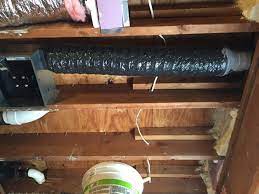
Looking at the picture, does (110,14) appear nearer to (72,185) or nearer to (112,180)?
(112,180)

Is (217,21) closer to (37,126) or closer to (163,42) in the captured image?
(163,42)

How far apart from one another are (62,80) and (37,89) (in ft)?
0.43

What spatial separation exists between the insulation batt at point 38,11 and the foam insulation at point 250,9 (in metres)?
0.38

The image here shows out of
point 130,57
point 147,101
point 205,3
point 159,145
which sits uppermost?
point 205,3

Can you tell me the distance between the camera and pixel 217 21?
2.52ft

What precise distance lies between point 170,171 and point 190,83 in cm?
61

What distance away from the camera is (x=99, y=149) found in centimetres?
123

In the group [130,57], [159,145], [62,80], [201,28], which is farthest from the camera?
[159,145]

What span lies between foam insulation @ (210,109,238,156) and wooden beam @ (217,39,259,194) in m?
0.04

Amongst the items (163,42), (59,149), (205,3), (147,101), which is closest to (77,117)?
(59,149)

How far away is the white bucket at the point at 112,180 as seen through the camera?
1.10 meters

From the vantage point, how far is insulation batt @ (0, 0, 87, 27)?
0.73 meters

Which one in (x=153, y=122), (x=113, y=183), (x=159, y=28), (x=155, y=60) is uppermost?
(x=159, y=28)

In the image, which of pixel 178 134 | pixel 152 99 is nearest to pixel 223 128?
pixel 178 134
